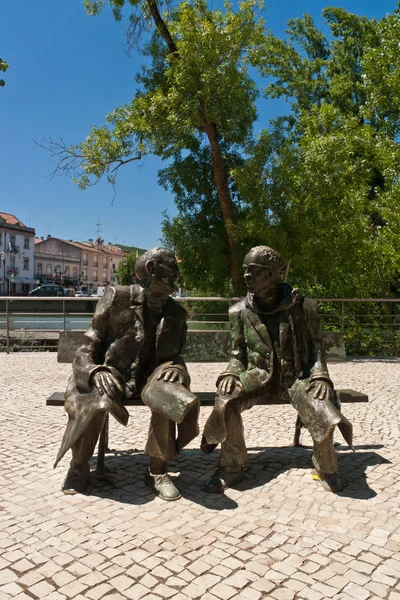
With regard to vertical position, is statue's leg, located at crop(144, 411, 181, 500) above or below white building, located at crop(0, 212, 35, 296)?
below

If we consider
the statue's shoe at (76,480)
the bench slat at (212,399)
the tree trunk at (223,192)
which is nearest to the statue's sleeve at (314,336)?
the bench slat at (212,399)

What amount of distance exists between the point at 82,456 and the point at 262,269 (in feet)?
5.91

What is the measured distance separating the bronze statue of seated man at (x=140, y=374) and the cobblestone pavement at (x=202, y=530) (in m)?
0.29

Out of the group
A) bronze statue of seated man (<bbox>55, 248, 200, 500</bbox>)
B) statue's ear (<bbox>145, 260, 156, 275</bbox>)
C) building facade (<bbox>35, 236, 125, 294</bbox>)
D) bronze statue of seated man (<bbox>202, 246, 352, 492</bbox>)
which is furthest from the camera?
building facade (<bbox>35, 236, 125, 294</bbox>)

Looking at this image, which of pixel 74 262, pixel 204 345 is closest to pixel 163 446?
pixel 204 345

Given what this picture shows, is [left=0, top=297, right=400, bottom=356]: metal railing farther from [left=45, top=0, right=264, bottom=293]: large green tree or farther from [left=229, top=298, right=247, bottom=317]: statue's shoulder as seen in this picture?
[left=229, top=298, right=247, bottom=317]: statue's shoulder

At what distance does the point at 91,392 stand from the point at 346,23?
77.7 ft

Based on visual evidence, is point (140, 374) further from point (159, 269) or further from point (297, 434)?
point (297, 434)

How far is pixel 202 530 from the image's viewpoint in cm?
294

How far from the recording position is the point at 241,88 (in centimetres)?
1127

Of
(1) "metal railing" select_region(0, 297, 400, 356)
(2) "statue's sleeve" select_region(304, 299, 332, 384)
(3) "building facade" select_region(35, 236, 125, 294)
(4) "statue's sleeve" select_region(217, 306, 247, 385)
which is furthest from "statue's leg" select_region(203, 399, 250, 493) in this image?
(3) "building facade" select_region(35, 236, 125, 294)

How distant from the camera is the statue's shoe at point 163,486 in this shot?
340cm

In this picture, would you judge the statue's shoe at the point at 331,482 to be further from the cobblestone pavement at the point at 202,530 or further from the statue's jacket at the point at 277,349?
the statue's jacket at the point at 277,349

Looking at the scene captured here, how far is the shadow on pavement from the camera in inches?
136
